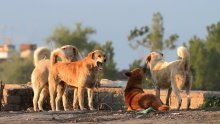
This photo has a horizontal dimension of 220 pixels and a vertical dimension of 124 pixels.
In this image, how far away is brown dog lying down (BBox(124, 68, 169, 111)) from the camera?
56.1 feet

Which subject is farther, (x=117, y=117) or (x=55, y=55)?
(x=55, y=55)

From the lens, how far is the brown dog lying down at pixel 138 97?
17.1 m

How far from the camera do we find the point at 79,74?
58.1 feet

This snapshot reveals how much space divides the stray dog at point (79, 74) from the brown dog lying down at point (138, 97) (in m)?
0.95

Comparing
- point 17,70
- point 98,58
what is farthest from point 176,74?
point 17,70

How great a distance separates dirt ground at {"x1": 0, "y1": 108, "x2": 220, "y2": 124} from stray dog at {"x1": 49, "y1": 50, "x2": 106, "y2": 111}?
1260mm

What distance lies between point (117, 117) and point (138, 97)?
231 centimetres

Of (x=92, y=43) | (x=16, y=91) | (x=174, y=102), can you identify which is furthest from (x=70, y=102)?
(x=92, y=43)

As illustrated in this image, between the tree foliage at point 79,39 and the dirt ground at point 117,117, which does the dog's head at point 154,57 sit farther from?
the tree foliage at point 79,39

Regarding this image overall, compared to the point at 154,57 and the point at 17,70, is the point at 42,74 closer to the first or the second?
the point at 154,57

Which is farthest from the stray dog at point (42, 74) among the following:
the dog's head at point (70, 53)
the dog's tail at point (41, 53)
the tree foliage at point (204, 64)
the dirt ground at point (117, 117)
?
the tree foliage at point (204, 64)

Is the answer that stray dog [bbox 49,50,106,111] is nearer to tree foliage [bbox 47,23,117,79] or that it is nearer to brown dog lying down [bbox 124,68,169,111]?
brown dog lying down [bbox 124,68,169,111]

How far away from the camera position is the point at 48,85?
19.4m

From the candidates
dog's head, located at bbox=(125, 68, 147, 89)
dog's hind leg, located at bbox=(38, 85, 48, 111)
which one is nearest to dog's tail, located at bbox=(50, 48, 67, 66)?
dog's hind leg, located at bbox=(38, 85, 48, 111)
